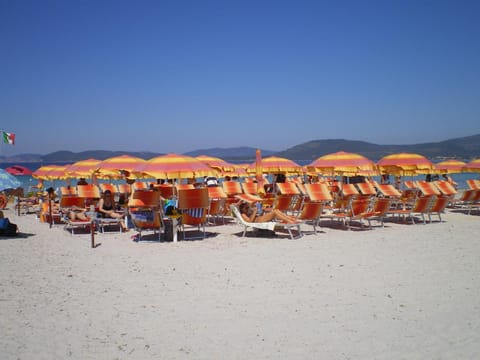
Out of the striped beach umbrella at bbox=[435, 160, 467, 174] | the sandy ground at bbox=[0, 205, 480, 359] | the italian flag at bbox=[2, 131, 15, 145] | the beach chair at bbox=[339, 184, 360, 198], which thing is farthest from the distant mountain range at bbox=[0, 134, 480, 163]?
the sandy ground at bbox=[0, 205, 480, 359]

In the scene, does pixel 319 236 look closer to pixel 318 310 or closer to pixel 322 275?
pixel 322 275

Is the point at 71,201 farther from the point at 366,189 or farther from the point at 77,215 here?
the point at 366,189

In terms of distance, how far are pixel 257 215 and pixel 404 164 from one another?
17.9ft

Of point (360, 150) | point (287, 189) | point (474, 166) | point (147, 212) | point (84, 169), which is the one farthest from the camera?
point (360, 150)

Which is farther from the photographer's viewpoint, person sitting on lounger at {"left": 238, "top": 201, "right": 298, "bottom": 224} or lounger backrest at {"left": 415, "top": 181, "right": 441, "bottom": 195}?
lounger backrest at {"left": 415, "top": 181, "right": 441, "bottom": 195}

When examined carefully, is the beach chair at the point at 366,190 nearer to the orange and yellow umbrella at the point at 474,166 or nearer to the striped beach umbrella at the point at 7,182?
the orange and yellow umbrella at the point at 474,166

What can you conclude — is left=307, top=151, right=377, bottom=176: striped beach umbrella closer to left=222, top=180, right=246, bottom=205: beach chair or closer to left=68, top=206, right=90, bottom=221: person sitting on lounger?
left=222, top=180, right=246, bottom=205: beach chair

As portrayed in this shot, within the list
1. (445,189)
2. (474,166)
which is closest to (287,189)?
(445,189)

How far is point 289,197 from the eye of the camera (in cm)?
1046

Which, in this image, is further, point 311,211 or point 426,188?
point 426,188

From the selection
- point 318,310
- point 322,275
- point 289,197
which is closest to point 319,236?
point 289,197

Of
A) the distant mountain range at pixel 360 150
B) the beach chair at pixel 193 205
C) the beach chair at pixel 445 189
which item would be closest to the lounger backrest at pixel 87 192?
the beach chair at pixel 193 205

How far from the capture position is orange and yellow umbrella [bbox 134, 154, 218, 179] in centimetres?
843

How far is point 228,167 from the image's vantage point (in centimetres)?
1617
